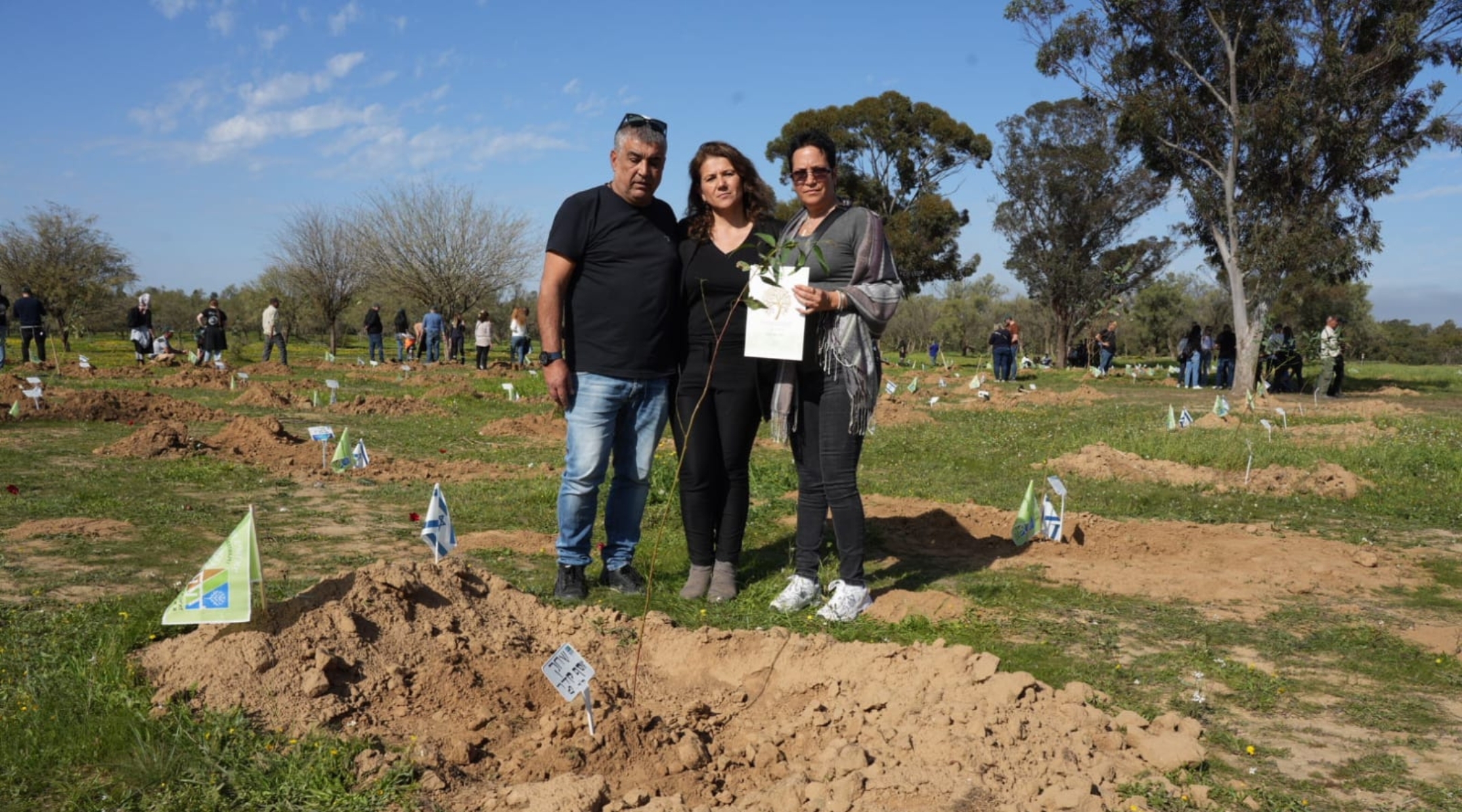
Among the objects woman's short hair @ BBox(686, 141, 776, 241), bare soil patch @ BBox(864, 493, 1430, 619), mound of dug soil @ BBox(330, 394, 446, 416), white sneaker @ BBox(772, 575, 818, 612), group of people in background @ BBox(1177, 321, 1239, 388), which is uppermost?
woman's short hair @ BBox(686, 141, 776, 241)

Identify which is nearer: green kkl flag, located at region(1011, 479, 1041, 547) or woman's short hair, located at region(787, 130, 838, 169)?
woman's short hair, located at region(787, 130, 838, 169)

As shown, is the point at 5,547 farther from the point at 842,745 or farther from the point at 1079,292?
the point at 1079,292

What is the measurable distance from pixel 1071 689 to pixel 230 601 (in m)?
2.74

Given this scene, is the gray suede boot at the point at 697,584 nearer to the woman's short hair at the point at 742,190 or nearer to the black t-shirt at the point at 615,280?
the black t-shirt at the point at 615,280

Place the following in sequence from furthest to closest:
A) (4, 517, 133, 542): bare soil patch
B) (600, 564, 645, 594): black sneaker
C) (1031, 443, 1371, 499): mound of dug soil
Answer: (1031, 443, 1371, 499): mound of dug soil, (4, 517, 133, 542): bare soil patch, (600, 564, 645, 594): black sneaker

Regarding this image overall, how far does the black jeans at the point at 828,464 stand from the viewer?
417 centimetres

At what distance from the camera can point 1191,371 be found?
76.7 ft

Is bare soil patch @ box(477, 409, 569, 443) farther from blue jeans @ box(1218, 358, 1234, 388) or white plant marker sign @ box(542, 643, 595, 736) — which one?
blue jeans @ box(1218, 358, 1234, 388)

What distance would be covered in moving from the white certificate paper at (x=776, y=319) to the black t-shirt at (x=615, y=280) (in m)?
0.45

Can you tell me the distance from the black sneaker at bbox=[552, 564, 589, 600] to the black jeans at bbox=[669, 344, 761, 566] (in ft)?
1.67

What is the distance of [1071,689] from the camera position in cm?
329

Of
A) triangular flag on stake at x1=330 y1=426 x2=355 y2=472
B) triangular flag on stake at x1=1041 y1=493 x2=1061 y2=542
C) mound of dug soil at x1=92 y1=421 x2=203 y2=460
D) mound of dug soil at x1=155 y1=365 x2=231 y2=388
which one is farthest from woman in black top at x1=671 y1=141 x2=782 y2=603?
mound of dug soil at x1=155 y1=365 x2=231 y2=388

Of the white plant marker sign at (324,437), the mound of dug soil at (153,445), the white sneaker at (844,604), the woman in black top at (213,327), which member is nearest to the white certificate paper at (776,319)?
the white sneaker at (844,604)

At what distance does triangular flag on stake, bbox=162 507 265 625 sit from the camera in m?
3.16
